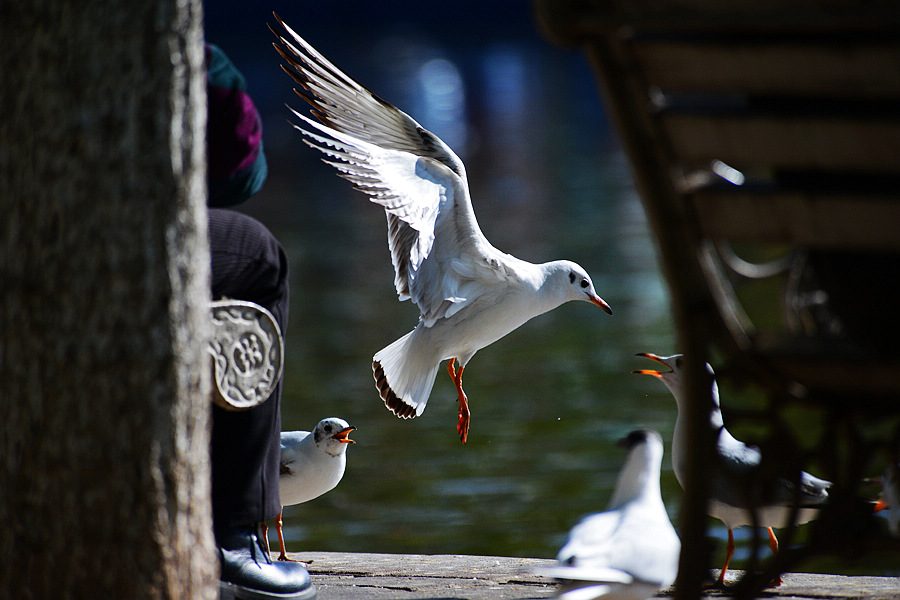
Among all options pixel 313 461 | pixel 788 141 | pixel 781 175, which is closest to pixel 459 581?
pixel 313 461

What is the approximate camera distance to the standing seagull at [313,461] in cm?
455

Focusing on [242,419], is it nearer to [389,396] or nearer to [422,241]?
[422,241]

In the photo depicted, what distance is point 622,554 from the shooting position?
8.75 ft

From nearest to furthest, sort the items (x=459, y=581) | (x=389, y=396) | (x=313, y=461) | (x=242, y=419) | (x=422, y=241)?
1. (x=242, y=419)
2. (x=459, y=581)
3. (x=422, y=241)
4. (x=313, y=461)
5. (x=389, y=396)

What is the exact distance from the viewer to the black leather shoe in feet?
9.69

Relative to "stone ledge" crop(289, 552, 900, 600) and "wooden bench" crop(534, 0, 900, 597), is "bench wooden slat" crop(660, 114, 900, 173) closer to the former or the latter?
"wooden bench" crop(534, 0, 900, 597)

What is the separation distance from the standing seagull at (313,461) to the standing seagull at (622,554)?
1.84 metres

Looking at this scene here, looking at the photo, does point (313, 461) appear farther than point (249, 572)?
Yes

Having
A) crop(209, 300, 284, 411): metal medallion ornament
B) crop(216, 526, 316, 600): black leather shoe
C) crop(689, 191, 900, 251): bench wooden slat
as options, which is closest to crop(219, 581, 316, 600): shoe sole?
crop(216, 526, 316, 600): black leather shoe

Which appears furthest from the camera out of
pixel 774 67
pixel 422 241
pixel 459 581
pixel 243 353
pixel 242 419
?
pixel 422 241

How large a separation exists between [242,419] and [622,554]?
3.13ft

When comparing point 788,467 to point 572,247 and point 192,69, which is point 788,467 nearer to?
point 192,69

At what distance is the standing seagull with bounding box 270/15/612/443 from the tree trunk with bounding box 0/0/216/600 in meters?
1.61

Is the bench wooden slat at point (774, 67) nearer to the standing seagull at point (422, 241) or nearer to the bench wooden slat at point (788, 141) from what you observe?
the bench wooden slat at point (788, 141)
